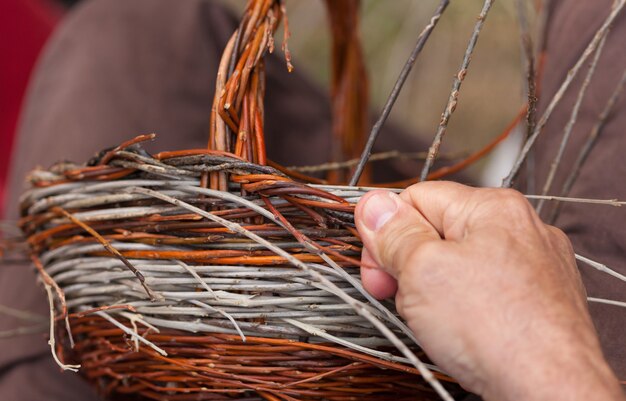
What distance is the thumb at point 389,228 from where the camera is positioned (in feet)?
1.06

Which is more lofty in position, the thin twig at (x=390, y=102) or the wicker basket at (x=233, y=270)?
the thin twig at (x=390, y=102)

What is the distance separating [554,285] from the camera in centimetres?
30

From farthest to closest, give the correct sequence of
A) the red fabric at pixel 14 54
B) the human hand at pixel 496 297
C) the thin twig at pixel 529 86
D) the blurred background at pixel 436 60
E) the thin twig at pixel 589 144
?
1. the blurred background at pixel 436 60
2. the red fabric at pixel 14 54
3. the thin twig at pixel 589 144
4. the thin twig at pixel 529 86
5. the human hand at pixel 496 297

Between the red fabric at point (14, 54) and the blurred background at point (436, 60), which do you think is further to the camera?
the blurred background at point (436, 60)

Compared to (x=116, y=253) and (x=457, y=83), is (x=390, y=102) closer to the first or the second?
(x=457, y=83)

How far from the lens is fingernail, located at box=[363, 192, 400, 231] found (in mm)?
337

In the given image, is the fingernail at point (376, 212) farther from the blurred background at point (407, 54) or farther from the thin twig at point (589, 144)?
the blurred background at point (407, 54)

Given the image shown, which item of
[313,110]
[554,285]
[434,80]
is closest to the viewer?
[554,285]

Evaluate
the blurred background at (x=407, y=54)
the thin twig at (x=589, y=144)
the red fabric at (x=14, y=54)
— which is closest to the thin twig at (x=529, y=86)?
the thin twig at (x=589, y=144)

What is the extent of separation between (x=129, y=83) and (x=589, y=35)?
1.58 ft

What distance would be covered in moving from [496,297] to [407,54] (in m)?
0.98

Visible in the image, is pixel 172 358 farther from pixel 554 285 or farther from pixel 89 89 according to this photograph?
pixel 89 89

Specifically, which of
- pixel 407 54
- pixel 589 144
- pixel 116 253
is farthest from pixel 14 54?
pixel 589 144

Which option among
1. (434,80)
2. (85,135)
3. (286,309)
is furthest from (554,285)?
(434,80)
